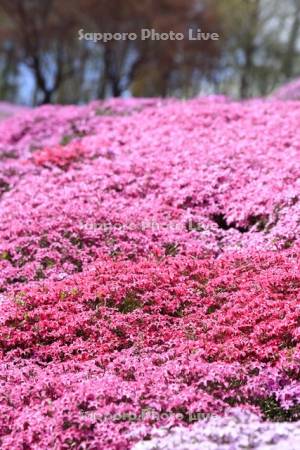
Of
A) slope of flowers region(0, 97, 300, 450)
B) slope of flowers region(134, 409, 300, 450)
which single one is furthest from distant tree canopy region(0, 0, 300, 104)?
slope of flowers region(134, 409, 300, 450)

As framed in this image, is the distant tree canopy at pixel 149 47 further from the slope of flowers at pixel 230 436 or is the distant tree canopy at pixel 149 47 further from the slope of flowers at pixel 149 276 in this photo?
the slope of flowers at pixel 230 436

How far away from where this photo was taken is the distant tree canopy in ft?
133

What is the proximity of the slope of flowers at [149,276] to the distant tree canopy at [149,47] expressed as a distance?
2144 centimetres

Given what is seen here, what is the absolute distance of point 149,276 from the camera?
9805 mm

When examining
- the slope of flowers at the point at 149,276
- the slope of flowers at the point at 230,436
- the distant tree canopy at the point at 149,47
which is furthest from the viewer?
the distant tree canopy at the point at 149,47

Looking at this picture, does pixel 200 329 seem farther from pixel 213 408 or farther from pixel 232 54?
pixel 232 54

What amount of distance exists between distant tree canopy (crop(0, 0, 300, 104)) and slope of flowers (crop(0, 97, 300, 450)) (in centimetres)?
2144

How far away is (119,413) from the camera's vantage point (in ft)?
22.1

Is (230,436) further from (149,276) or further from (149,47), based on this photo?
(149,47)

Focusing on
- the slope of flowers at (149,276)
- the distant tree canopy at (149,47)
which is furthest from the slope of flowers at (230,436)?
the distant tree canopy at (149,47)

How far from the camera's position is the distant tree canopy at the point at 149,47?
40.6m

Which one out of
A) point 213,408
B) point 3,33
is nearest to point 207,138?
point 213,408

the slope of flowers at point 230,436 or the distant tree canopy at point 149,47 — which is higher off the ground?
the distant tree canopy at point 149,47

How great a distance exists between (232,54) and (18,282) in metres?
43.2
